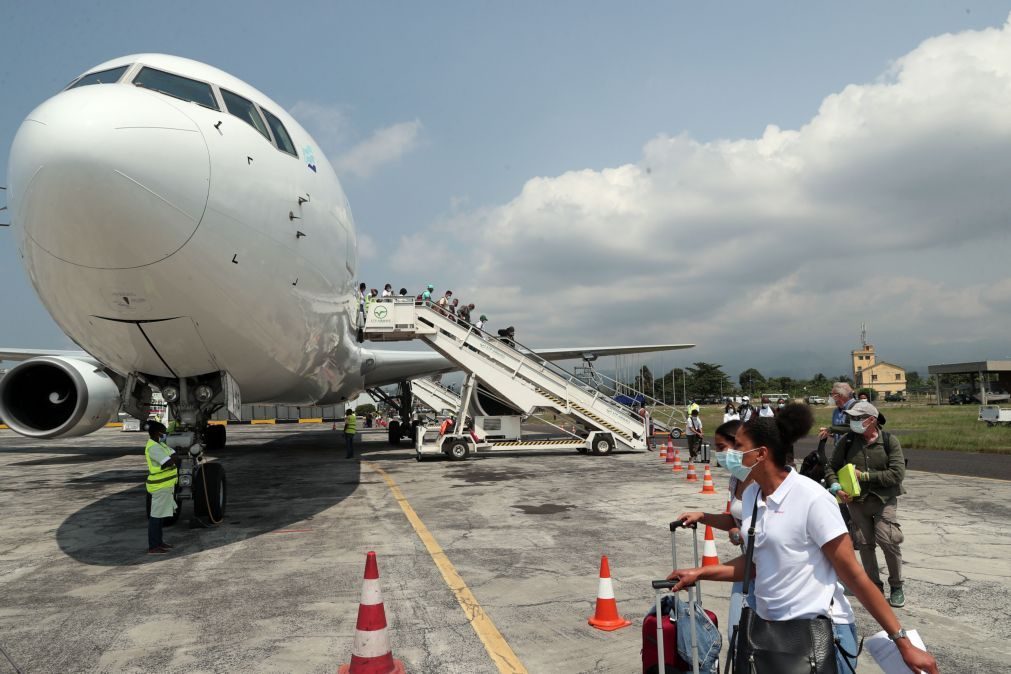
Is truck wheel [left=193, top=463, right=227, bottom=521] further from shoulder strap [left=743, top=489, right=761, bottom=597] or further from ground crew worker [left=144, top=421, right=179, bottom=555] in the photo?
shoulder strap [left=743, top=489, right=761, bottom=597]

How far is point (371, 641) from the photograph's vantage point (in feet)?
11.6

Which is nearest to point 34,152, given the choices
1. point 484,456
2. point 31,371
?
point 31,371

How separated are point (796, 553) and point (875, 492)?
3022 millimetres

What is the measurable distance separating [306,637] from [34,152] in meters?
4.28

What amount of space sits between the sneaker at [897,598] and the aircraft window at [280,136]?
7183 millimetres

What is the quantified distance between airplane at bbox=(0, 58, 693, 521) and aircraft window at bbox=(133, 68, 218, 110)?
0.02 meters

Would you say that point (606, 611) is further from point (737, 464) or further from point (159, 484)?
point (159, 484)

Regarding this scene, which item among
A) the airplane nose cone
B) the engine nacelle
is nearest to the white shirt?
the airplane nose cone

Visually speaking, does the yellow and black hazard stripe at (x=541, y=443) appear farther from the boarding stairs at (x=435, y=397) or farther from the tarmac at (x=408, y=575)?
the boarding stairs at (x=435, y=397)

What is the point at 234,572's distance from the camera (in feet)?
18.9

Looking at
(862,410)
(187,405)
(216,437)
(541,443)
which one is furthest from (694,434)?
(216,437)

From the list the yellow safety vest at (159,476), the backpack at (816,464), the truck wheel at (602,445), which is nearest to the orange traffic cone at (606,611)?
the backpack at (816,464)

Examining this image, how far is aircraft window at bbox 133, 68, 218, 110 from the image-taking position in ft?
19.7

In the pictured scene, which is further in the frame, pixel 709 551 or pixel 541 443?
pixel 541 443
